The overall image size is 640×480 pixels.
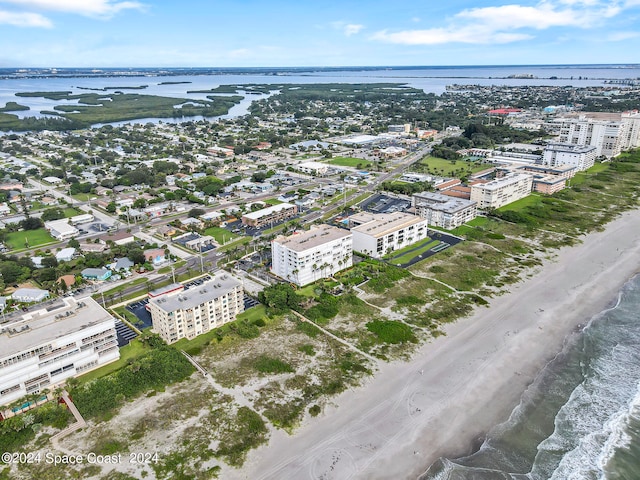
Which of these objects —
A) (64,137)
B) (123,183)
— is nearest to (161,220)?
(123,183)

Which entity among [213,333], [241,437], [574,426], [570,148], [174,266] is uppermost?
[570,148]

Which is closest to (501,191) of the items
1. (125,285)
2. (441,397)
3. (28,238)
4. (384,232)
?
(384,232)

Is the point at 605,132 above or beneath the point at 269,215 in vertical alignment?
above

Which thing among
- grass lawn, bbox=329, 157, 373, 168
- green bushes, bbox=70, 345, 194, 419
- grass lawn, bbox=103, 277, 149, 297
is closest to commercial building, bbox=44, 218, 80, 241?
grass lawn, bbox=103, 277, 149, 297

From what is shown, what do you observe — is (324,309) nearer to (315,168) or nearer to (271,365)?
(271,365)

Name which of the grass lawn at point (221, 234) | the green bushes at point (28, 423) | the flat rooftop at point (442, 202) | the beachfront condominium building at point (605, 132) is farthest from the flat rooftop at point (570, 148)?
the green bushes at point (28, 423)

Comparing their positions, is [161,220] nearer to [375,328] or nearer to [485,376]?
[375,328]
